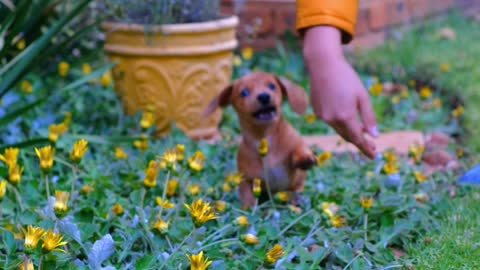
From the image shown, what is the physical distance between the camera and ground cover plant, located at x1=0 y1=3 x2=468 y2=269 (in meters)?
1.89

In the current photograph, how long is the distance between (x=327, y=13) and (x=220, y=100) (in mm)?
1128

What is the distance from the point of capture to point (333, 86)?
1.62 meters

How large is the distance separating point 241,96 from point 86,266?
3.20 feet

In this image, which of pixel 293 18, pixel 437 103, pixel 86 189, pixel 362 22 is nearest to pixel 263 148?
pixel 86 189

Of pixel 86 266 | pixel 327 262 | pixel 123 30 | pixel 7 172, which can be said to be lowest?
pixel 327 262

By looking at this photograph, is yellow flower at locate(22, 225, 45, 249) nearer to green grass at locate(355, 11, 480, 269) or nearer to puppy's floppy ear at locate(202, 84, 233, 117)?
green grass at locate(355, 11, 480, 269)

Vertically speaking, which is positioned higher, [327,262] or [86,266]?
[86,266]

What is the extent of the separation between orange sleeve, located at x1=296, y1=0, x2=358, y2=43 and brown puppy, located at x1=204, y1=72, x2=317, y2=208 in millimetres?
843

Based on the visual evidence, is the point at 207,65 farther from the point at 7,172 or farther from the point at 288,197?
the point at 7,172

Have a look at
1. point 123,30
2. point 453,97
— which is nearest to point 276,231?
point 123,30

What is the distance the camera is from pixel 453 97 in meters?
4.17

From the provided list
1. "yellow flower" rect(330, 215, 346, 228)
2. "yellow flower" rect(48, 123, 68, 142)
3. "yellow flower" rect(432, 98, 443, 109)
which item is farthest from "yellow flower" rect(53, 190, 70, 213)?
"yellow flower" rect(432, 98, 443, 109)

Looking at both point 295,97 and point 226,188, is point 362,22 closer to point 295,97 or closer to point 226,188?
point 295,97

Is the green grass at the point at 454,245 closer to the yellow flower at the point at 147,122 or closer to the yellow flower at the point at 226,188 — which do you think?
the yellow flower at the point at 226,188
